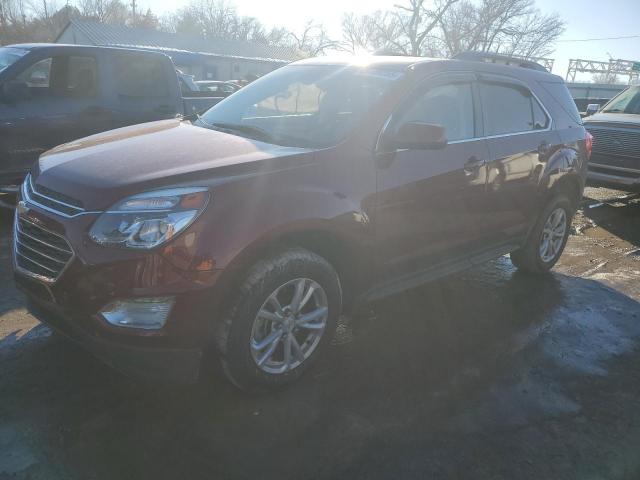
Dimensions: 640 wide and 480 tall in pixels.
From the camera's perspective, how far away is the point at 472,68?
13.2ft

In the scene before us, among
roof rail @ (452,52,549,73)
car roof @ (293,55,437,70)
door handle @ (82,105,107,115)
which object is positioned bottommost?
door handle @ (82,105,107,115)

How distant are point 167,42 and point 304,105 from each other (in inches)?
1896

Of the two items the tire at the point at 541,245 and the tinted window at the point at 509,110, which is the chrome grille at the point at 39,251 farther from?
the tire at the point at 541,245

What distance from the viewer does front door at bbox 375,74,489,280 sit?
130 inches

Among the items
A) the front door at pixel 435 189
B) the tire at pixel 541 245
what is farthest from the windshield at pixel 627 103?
the front door at pixel 435 189

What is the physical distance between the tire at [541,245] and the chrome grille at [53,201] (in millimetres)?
3948

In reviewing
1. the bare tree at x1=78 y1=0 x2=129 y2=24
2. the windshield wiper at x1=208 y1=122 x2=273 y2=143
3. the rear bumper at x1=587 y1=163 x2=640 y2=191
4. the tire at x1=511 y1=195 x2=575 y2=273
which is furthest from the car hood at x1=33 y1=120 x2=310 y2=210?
the bare tree at x1=78 y1=0 x2=129 y2=24

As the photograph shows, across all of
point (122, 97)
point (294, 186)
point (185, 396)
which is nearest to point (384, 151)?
point (294, 186)

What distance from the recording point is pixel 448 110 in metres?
3.79

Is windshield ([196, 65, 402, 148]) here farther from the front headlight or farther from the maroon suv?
the front headlight

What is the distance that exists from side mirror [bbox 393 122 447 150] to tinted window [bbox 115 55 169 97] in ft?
14.8

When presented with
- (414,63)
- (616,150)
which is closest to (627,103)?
(616,150)

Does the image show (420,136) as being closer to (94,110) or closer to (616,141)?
(94,110)

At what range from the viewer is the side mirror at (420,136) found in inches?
123
